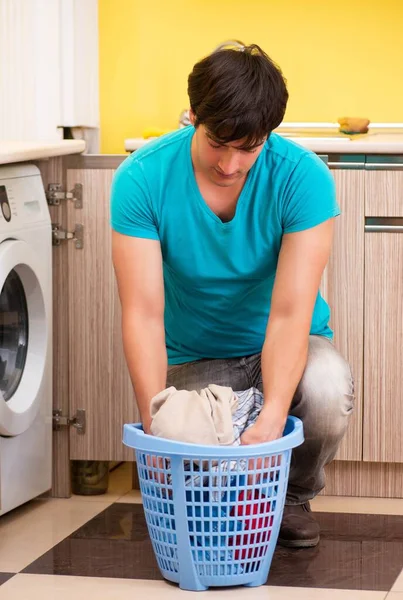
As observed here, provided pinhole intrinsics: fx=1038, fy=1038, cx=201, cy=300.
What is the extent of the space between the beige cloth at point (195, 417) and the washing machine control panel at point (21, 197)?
0.72m

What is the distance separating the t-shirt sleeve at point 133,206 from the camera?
78.7 inches

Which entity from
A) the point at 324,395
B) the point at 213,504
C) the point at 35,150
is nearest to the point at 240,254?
the point at 324,395

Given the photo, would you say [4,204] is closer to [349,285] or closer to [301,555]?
[349,285]

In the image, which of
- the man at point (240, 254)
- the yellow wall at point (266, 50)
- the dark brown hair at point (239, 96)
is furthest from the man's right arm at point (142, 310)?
the yellow wall at point (266, 50)

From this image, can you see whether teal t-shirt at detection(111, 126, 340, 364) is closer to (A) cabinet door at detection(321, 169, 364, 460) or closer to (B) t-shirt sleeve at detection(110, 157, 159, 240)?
(B) t-shirt sleeve at detection(110, 157, 159, 240)

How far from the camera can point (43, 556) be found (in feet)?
7.17

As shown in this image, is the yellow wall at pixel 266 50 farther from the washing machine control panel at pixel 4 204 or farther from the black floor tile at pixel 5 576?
the black floor tile at pixel 5 576

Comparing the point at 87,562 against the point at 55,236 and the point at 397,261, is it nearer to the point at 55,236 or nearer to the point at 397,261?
the point at 55,236

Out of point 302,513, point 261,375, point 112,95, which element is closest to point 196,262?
point 261,375

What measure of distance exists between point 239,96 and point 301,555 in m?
0.98

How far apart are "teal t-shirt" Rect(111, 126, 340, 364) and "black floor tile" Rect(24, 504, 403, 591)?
0.57m

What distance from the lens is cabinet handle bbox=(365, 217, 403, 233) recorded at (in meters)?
2.61

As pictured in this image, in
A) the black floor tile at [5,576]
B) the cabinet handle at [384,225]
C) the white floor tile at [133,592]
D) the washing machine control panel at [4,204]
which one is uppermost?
the washing machine control panel at [4,204]

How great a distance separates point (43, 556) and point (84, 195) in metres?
0.93
